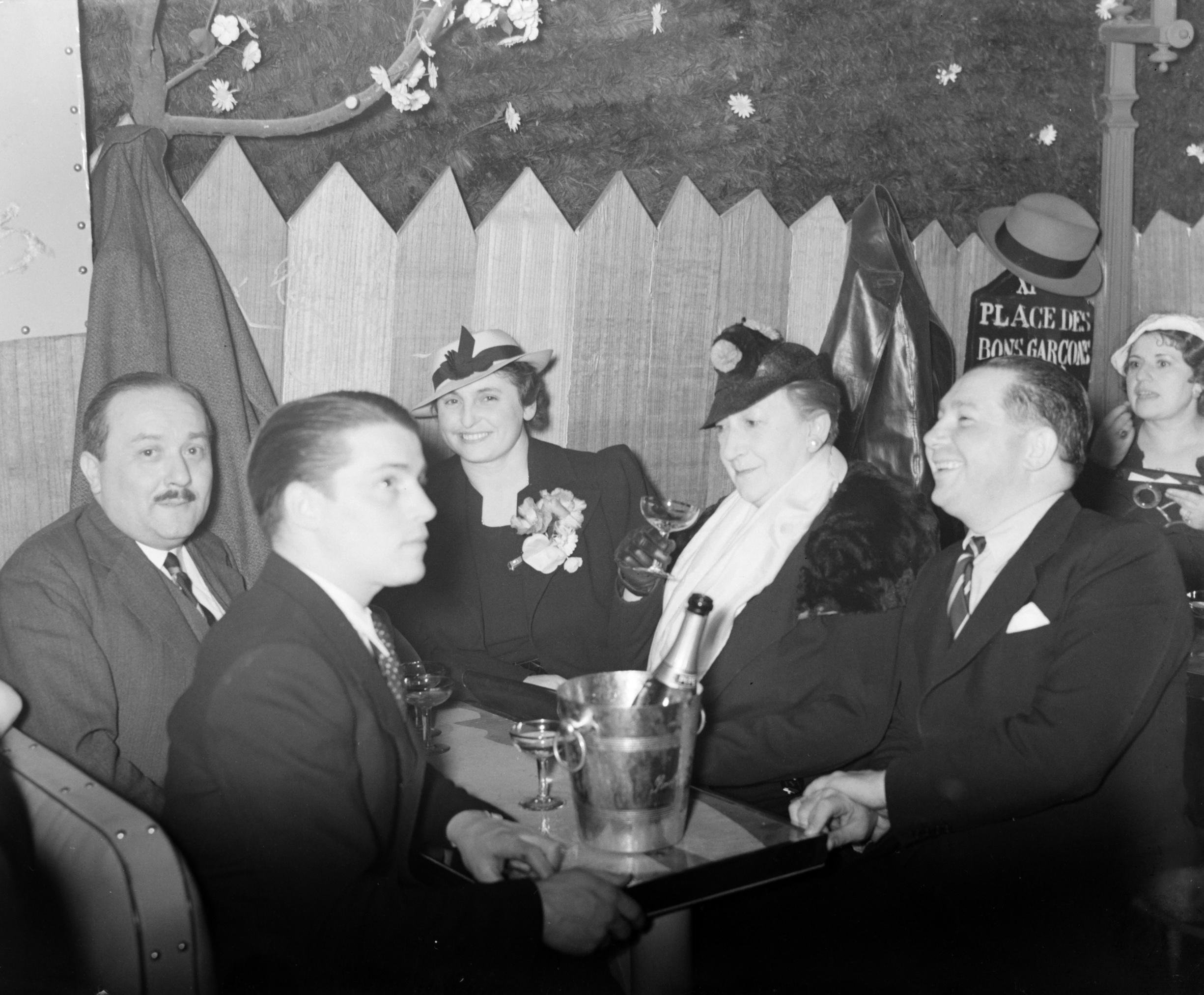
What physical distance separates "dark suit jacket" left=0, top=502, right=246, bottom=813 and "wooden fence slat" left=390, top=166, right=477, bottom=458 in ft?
3.35

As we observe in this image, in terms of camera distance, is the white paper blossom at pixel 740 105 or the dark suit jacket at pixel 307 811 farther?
the white paper blossom at pixel 740 105

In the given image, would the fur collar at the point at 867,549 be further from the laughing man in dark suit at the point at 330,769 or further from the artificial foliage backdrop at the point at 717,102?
the artificial foliage backdrop at the point at 717,102

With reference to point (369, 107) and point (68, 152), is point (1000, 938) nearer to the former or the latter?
point (68, 152)

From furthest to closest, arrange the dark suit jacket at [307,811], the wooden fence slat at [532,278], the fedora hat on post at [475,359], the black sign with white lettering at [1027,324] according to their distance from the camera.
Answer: the black sign with white lettering at [1027,324], the wooden fence slat at [532,278], the fedora hat on post at [475,359], the dark suit jacket at [307,811]

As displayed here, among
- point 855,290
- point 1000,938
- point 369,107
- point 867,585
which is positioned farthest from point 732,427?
point 855,290

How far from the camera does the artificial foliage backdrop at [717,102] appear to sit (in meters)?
2.47

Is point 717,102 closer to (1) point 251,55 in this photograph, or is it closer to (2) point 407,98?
(2) point 407,98

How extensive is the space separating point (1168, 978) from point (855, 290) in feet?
7.20

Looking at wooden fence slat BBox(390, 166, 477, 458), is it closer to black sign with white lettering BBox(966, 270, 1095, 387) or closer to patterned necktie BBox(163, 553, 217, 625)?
patterned necktie BBox(163, 553, 217, 625)

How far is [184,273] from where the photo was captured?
7.32 feet

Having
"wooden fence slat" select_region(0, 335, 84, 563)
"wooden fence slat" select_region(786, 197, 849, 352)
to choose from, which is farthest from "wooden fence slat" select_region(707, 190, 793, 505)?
"wooden fence slat" select_region(0, 335, 84, 563)

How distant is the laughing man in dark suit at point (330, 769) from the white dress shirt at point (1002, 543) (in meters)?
0.82

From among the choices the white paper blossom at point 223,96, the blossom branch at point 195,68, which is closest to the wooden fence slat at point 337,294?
the white paper blossom at point 223,96

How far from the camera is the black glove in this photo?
7.65 feet
